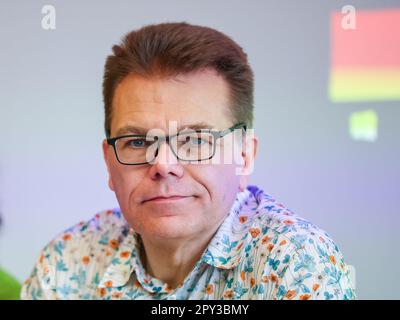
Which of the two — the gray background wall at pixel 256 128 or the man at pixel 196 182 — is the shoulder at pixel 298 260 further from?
the gray background wall at pixel 256 128

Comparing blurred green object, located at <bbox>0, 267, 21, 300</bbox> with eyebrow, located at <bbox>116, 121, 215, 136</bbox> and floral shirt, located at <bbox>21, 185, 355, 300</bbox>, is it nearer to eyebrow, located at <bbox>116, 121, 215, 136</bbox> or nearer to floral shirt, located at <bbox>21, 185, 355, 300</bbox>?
floral shirt, located at <bbox>21, 185, 355, 300</bbox>

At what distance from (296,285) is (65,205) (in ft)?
3.37

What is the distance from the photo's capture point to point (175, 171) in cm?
152

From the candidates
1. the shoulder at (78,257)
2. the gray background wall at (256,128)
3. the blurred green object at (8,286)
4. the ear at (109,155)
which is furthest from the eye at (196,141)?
the blurred green object at (8,286)

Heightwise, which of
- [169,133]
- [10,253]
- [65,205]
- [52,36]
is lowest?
[10,253]

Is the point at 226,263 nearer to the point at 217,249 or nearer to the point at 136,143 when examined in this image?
the point at 217,249

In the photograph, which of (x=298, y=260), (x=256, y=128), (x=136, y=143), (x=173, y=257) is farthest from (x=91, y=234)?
(x=298, y=260)

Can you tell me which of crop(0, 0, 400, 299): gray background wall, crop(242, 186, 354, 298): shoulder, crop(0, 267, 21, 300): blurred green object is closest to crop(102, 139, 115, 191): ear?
crop(0, 0, 400, 299): gray background wall

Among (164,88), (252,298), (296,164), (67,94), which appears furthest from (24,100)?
(252,298)

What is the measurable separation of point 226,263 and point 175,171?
0.93 ft

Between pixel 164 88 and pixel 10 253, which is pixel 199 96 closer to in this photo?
pixel 164 88

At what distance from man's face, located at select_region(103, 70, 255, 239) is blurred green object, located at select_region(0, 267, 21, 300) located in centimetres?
87

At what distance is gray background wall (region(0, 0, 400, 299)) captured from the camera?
1.84m

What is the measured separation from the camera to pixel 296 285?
4.65ft
